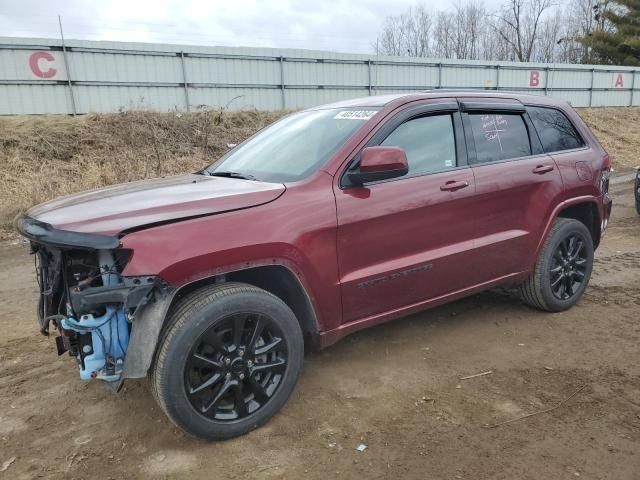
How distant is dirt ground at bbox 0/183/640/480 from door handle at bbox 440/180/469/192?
3.91 ft

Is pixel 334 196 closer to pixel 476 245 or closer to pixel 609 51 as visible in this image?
pixel 476 245

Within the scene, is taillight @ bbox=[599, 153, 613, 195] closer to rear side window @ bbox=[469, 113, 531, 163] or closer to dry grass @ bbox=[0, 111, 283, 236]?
rear side window @ bbox=[469, 113, 531, 163]

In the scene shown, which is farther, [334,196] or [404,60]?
[404,60]

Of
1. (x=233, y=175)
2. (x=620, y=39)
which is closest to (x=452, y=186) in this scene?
(x=233, y=175)

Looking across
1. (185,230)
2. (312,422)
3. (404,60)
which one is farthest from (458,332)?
(404,60)

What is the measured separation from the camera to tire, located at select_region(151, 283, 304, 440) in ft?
8.55

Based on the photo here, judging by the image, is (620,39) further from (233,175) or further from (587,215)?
(233,175)

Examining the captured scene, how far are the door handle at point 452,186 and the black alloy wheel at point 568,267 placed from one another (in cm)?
129

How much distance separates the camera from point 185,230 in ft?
8.54

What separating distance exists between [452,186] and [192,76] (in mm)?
12681

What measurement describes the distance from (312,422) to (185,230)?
4.28 feet

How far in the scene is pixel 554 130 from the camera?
→ 14.5 feet

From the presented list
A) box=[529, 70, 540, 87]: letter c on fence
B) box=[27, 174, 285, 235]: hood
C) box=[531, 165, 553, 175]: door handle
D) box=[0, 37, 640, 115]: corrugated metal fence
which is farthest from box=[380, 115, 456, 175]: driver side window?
box=[529, 70, 540, 87]: letter c on fence

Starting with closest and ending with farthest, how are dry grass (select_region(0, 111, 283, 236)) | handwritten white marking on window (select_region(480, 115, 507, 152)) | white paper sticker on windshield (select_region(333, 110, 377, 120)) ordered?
1. white paper sticker on windshield (select_region(333, 110, 377, 120))
2. handwritten white marking on window (select_region(480, 115, 507, 152))
3. dry grass (select_region(0, 111, 283, 236))
